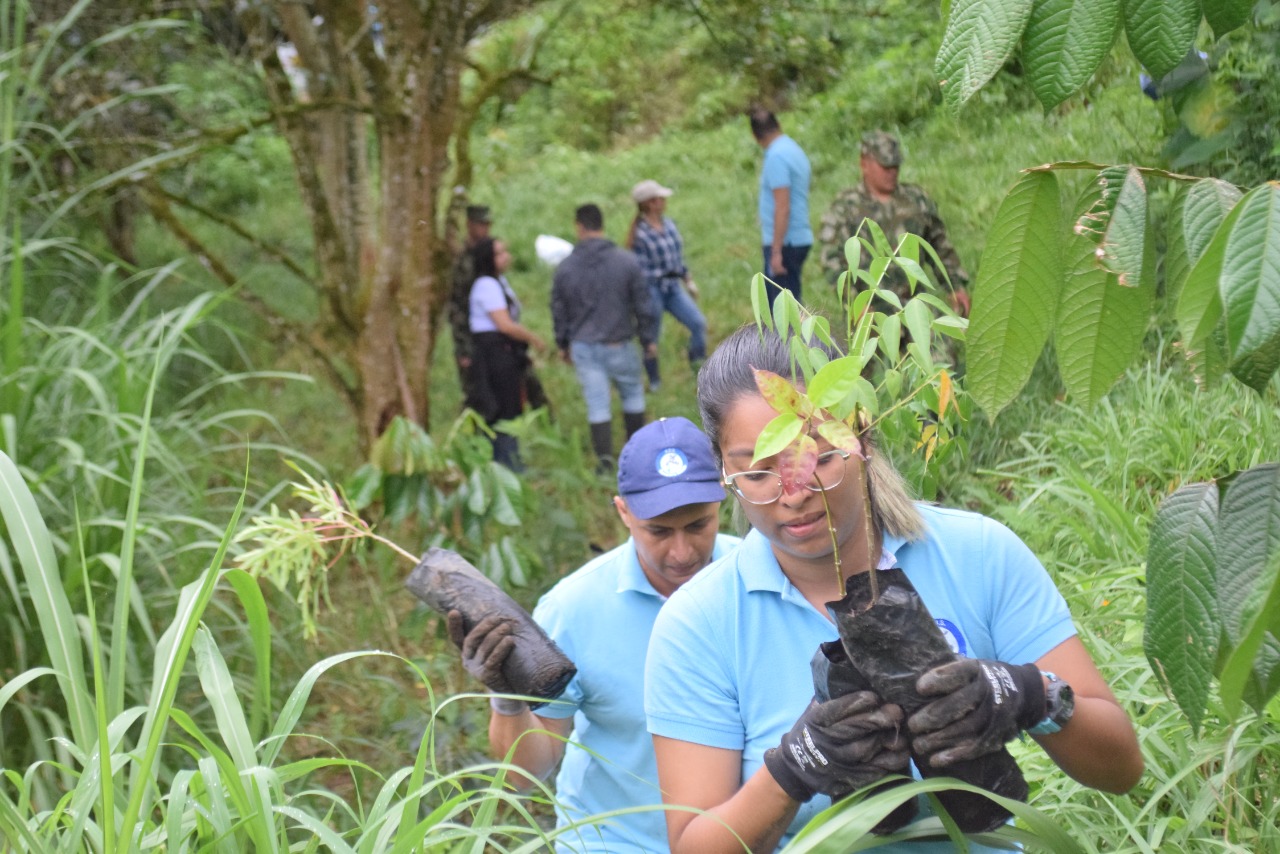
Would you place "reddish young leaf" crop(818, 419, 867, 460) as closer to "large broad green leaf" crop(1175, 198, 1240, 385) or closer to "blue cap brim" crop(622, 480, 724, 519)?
"large broad green leaf" crop(1175, 198, 1240, 385)

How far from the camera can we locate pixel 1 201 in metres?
3.57

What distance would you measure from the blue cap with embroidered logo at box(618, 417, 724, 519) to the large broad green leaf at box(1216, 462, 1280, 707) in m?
1.44

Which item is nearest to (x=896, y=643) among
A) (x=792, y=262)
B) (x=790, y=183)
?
(x=790, y=183)

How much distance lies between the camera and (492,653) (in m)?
2.37

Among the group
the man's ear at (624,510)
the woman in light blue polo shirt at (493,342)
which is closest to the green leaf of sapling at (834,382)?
the man's ear at (624,510)

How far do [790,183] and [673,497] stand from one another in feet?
18.3

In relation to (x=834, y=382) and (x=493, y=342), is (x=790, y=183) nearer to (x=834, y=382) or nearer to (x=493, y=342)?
(x=493, y=342)

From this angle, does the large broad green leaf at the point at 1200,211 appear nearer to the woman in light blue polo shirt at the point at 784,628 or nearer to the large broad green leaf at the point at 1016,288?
the large broad green leaf at the point at 1016,288

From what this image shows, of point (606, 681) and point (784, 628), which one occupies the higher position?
point (784, 628)

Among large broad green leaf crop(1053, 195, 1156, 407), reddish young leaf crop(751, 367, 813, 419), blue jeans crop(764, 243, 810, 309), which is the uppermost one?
large broad green leaf crop(1053, 195, 1156, 407)

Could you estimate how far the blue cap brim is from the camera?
2488mm

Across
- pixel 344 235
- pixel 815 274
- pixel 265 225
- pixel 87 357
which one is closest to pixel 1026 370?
pixel 87 357

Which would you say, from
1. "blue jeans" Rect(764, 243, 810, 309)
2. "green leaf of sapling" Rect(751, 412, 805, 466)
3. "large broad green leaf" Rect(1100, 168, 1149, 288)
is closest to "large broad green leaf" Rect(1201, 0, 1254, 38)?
"large broad green leaf" Rect(1100, 168, 1149, 288)

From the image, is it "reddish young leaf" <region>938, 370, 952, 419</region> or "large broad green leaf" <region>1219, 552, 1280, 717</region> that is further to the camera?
"reddish young leaf" <region>938, 370, 952, 419</region>
